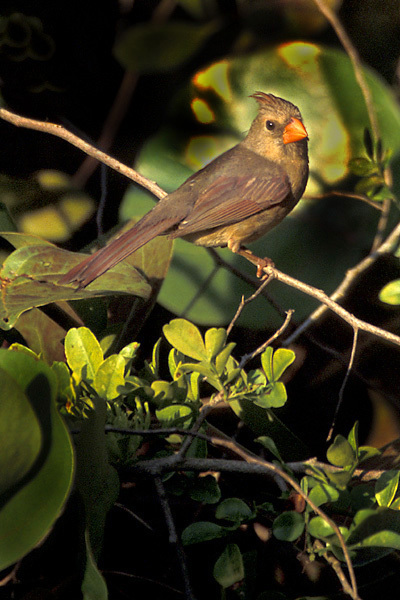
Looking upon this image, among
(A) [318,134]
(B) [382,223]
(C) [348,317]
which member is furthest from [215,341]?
(A) [318,134]

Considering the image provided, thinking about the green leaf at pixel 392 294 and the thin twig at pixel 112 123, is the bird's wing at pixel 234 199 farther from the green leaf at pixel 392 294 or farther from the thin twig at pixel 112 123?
the green leaf at pixel 392 294

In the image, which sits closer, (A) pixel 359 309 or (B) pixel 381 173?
(B) pixel 381 173

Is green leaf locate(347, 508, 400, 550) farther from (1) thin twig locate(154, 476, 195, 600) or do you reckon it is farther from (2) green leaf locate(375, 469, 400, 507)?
(1) thin twig locate(154, 476, 195, 600)

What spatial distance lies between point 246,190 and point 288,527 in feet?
4.17

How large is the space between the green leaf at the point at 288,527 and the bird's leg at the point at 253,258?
792 millimetres

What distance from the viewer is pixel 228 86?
1481 mm

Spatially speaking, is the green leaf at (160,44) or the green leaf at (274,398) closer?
the green leaf at (274,398)

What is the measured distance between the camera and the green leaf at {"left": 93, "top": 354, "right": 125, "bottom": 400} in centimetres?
76

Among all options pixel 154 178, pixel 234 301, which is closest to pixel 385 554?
pixel 234 301

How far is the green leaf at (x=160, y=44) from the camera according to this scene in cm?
124

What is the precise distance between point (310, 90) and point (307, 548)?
1.14 meters

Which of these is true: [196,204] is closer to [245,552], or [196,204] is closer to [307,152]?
[307,152]

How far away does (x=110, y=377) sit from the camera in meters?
0.76

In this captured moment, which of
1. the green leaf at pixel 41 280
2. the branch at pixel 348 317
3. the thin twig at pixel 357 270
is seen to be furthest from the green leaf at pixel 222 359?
the thin twig at pixel 357 270
